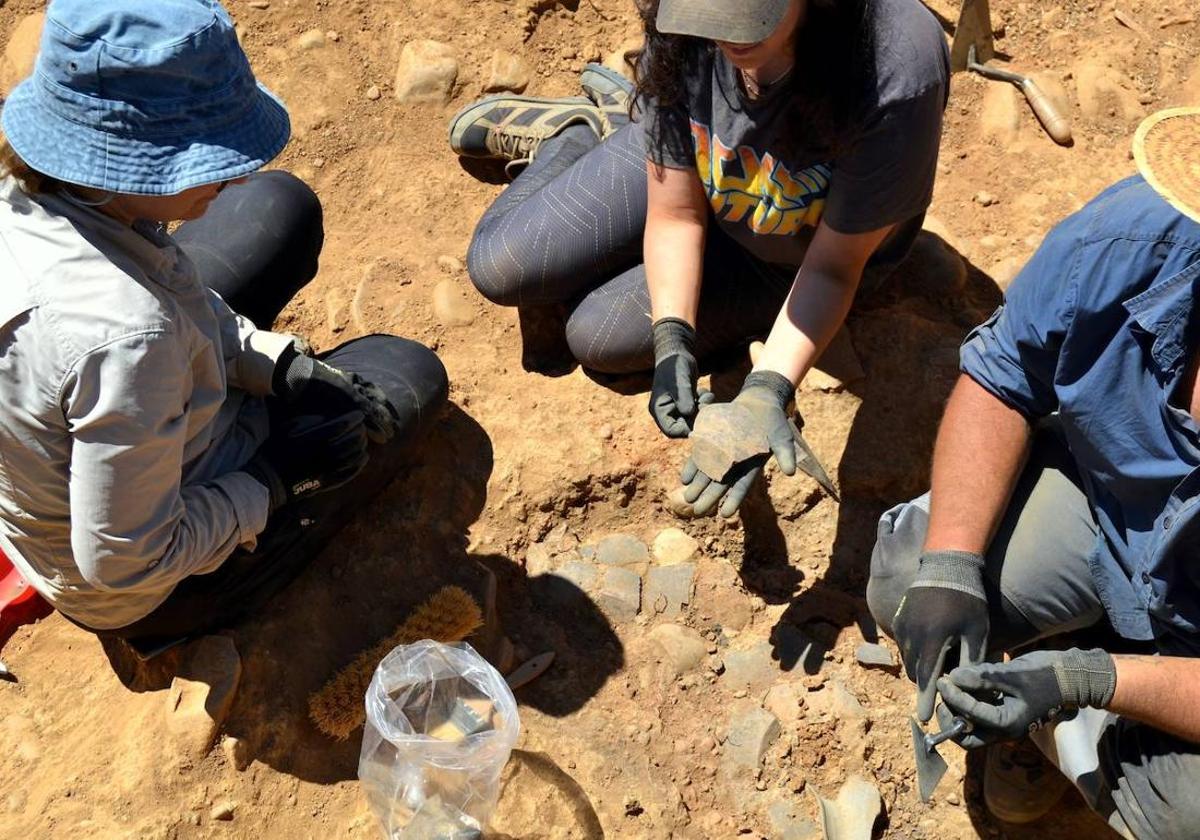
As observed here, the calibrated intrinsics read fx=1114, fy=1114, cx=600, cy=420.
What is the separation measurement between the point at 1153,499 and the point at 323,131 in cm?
263

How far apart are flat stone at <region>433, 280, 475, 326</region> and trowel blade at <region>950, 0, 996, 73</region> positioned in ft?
5.94

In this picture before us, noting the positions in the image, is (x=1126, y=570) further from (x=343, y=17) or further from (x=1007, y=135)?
(x=343, y=17)

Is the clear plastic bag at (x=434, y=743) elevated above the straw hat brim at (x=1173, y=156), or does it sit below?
below

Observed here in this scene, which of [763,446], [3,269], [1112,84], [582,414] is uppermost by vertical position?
[3,269]

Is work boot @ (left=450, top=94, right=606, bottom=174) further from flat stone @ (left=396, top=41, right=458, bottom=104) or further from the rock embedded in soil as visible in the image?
the rock embedded in soil

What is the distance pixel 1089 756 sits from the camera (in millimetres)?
2162

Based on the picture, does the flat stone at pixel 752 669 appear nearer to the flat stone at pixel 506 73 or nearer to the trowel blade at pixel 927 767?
the trowel blade at pixel 927 767

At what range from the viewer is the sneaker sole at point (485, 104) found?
341 centimetres

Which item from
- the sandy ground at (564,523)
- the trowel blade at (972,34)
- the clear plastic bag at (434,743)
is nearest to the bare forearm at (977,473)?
the sandy ground at (564,523)

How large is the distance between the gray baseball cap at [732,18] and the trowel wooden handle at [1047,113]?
1.79m

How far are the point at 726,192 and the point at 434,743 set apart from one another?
1.38 meters

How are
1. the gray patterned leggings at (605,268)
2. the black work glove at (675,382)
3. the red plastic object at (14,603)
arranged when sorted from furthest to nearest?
the gray patterned leggings at (605,268) → the black work glove at (675,382) → the red plastic object at (14,603)

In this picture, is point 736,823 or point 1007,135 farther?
point 1007,135

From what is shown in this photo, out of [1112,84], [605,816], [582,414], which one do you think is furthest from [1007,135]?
[605,816]
